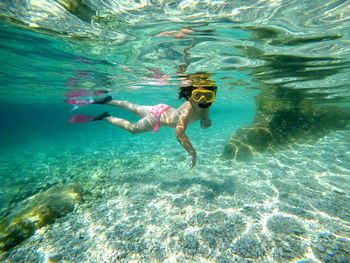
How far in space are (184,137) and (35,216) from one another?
16.4 ft

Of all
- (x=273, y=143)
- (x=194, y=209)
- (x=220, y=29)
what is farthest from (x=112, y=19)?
(x=273, y=143)

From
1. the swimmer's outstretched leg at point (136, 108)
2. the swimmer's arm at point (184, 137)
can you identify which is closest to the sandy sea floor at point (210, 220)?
the swimmer's arm at point (184, 137)

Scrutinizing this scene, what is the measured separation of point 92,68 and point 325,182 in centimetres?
1379

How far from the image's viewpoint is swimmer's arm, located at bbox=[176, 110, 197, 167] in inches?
240

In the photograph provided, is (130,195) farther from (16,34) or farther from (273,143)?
(273,143)

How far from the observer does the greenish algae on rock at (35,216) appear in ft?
16.0

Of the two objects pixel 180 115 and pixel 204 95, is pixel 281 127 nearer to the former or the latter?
pixel 204 95

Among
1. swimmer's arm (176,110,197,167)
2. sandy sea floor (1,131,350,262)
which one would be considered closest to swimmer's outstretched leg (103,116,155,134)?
swimmer's arm (176,110,197,167)

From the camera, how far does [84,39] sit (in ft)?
26.5

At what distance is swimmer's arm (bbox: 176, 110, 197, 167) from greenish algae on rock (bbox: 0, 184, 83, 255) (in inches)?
165

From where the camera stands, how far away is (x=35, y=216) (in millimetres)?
5457

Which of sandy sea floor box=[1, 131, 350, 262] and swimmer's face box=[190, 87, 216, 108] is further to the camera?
swimmer's face box=[190, 87, 216, 108]

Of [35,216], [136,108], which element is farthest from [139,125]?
[35,216]

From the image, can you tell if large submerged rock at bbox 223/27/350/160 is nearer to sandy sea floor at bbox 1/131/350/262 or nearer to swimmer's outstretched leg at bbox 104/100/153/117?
sandy sea floor at bbox 1/131/350/262
